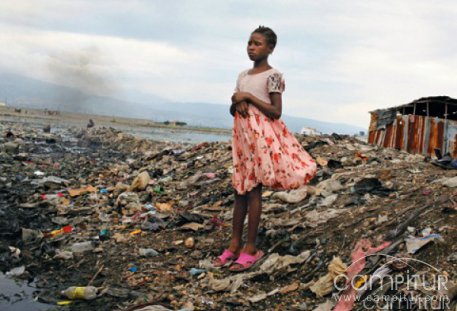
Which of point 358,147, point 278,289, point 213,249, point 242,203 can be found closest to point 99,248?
point 213,249

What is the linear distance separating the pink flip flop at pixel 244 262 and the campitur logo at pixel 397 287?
0.75m

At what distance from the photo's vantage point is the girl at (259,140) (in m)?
3.32

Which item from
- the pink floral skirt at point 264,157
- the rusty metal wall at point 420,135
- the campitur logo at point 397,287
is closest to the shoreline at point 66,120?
the rusty metal wall at point 420,135

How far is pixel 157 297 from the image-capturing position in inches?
122

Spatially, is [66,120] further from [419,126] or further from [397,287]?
[397,287]

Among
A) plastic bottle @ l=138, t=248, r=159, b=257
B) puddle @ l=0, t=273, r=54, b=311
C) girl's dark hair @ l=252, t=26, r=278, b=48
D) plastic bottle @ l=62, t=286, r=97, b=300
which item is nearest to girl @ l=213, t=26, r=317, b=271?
girl's dark hair @ l=252, t=26, r=278, b=48

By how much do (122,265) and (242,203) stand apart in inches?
48.2

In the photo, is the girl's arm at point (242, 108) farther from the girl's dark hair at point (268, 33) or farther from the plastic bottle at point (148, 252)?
the plastic bottle at point (148, 252)

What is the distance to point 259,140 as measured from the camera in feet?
10.9

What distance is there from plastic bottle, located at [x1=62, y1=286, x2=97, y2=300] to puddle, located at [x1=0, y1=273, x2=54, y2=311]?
168mm

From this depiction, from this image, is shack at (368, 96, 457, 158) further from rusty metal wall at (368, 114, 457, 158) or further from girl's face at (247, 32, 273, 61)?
girl's face at (247, 32, 273, 61)

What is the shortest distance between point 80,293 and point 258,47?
7.47ft

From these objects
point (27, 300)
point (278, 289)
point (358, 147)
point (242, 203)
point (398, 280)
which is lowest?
point (27, 300)

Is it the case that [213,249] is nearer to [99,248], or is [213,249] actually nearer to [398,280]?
[99,248]
